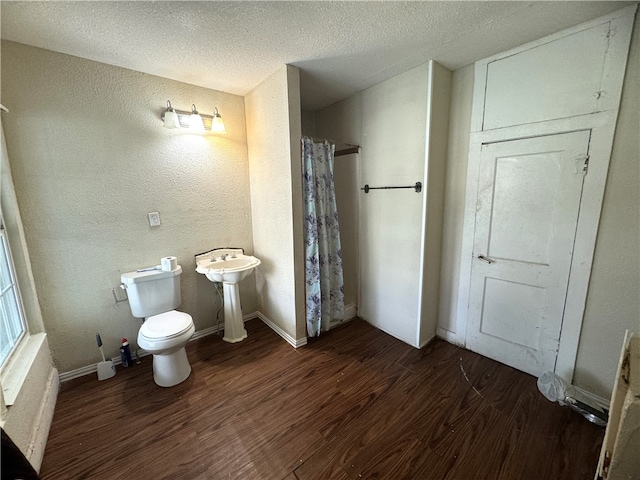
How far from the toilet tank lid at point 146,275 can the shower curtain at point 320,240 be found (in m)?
1.08

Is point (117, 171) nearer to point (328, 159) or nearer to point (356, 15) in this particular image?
point (328, 159)

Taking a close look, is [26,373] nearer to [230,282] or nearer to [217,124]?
[230,282]

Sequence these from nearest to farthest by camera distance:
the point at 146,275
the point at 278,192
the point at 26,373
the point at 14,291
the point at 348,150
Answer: the point at 26,373
the point at 14,291
the point at 146,275
the point at 278,192
the point at 348,150

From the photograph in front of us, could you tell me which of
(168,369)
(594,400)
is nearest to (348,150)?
(168,369)

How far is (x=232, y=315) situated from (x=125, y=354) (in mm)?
819

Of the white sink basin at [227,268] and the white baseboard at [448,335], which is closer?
the white sink basin at [227,268]

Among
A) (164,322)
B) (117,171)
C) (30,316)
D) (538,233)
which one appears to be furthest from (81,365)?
(538,233)

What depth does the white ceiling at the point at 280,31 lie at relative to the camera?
4.38 ft

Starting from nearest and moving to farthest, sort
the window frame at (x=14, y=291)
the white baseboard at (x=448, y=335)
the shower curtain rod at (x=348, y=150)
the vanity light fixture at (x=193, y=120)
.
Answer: the window frame at (x=14, y=291) → the vanity light fixture at (x=193, y=120) → the white baseboard at (x=448, y=335) → the shower curtain rod at (x=348, y=150)

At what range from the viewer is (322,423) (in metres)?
1.58

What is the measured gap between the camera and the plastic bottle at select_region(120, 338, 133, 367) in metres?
2.04

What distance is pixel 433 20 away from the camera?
146 cm

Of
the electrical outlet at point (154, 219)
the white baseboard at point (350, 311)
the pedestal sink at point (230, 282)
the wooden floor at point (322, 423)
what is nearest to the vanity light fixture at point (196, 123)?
the electrical outlet at point (154, 219)

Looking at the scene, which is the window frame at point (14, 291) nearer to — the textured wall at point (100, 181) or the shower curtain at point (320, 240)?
the textured wall at point (100, 181)
